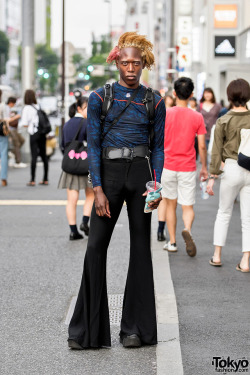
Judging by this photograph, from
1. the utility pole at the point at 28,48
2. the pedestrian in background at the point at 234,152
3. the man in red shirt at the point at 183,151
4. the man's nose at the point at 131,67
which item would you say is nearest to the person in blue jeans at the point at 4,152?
the utility pole at the point at 28,48

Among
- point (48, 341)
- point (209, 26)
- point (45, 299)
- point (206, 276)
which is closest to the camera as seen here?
point (48, 341)

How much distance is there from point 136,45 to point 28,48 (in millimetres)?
18836

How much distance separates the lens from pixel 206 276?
7938mm

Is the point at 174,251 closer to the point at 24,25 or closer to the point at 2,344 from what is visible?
the point at 2,344

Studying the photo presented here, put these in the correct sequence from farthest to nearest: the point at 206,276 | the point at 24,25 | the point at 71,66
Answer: the point at 71,66 → the point at 24,25 → the point at 206,276

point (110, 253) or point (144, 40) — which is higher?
point (144, 40)

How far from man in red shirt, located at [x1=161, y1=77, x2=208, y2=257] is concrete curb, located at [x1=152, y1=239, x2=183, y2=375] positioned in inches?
30.9

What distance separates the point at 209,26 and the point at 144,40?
131ft

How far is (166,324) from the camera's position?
6.02m

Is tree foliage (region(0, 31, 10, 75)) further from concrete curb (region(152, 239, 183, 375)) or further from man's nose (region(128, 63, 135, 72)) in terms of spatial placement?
man's nose (region(128, 63, 135, 72))

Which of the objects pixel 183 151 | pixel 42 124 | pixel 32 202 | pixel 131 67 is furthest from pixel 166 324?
pixel 42 124

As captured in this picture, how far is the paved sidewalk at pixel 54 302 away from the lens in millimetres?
5098

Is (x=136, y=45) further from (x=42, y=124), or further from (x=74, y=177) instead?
(x=42, y=124)

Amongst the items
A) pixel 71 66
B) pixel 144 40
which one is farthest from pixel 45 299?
pixel 71 66
